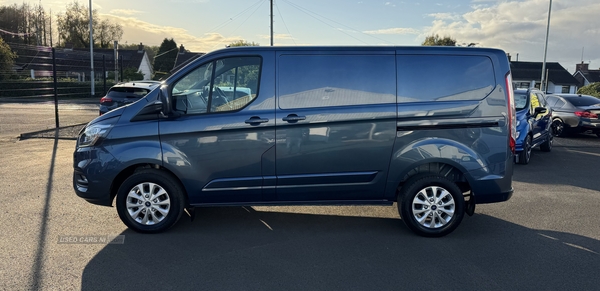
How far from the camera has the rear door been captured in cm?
483

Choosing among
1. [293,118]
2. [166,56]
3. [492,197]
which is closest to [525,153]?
[492,197]

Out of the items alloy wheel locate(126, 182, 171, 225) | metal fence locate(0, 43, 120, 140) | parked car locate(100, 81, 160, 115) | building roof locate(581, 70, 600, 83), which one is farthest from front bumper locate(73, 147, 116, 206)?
building roof locate(581, 70, 600, 83)

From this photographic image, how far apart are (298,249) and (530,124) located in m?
7.59

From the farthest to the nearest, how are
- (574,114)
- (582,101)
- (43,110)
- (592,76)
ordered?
(592,76) < (43,110) < (582,101) < (574,114)

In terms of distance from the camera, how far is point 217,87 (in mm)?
4895

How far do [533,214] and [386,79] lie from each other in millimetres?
3003

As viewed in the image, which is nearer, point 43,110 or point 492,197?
point 492,197

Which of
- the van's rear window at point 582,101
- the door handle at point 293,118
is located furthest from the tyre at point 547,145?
the door handle at point 293,118

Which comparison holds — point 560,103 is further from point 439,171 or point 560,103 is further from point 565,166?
point 439,171

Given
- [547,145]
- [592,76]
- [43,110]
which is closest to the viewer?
[547,145]

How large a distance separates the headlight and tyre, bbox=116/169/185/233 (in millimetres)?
572

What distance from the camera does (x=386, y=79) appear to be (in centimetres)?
488

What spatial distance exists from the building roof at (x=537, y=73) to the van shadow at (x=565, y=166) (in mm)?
43219

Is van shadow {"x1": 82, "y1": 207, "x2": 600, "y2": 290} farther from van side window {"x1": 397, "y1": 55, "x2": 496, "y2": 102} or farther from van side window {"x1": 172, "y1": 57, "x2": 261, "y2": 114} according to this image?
van side window {"x1": 397, "y1": 55, "x2": 496, "y2": 102}
